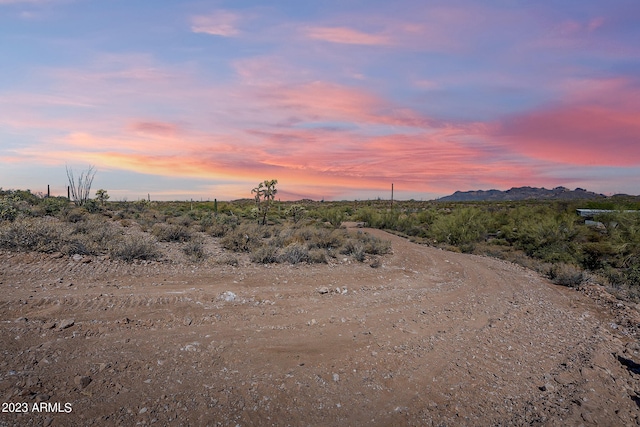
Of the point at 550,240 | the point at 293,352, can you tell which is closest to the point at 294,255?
the point at 293,352

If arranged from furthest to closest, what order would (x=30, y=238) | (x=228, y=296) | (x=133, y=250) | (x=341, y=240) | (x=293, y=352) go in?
(x=341, y=240) < (x=133, y=250) < (x=30, y=238) < (x=228, y=296) < (x=293, y=352)

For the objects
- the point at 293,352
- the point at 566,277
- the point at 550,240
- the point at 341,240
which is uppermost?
the point at 341,240

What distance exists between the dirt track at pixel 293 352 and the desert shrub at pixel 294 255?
2.30m

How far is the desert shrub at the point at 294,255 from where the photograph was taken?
38.6 ft

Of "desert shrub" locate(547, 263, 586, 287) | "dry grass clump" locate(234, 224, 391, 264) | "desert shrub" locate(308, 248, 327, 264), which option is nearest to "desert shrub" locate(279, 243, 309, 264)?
"dry grass clump" locate(234, 224, 391, 264)

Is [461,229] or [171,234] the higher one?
[171,234]

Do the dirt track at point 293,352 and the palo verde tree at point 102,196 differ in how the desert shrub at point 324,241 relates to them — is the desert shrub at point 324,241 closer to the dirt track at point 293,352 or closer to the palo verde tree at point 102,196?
the dirt track at point 293,352

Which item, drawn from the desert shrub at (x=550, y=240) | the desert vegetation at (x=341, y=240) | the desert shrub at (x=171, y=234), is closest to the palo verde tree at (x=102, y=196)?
the desert vegetation at (x=341, y=240)

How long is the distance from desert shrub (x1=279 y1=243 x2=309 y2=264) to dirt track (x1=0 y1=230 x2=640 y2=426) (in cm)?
230

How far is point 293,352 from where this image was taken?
213 inches

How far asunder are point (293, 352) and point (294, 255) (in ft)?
21.7

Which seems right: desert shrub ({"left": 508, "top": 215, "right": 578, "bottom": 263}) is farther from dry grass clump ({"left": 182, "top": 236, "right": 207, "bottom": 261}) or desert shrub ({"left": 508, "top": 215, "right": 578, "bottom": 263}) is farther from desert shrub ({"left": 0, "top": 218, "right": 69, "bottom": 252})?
desert shrub ({"left": 0, "top": 218, "right": 69, "bottom": 252})

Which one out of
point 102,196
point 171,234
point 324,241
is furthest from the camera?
point 102,196

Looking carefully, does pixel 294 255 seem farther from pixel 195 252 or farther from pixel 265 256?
pixel 195 252
